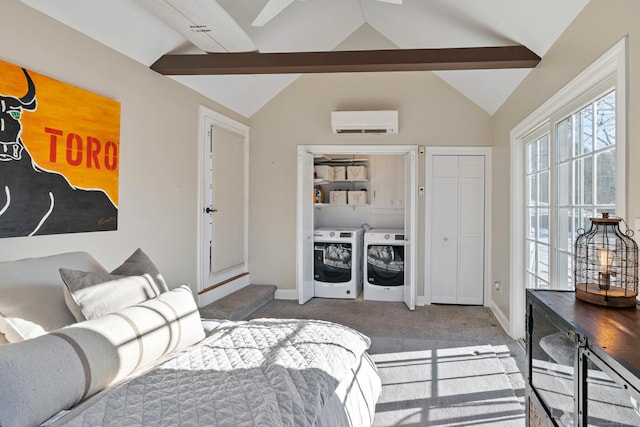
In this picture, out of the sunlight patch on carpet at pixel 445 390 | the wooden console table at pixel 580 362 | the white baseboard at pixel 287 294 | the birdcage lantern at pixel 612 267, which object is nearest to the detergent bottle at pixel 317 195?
the white baseboard at pixel 287 294

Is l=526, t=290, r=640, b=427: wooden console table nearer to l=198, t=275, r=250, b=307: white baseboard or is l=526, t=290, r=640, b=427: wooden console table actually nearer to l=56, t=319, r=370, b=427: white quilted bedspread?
l=56, t=319, r=370, b=427: white quilted bedspread

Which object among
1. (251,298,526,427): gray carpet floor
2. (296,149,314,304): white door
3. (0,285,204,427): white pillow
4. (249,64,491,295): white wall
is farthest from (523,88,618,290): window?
(296,149,314,304): white door

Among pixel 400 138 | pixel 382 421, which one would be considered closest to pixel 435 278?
pixel 400 138

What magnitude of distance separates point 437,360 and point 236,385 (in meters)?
2.09

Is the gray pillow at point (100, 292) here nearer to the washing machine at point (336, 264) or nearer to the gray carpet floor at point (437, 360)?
the gray carpet floor at point (437, 360)

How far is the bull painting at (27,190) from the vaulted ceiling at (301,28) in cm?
64

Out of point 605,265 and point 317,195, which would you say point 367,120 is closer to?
point 317,195

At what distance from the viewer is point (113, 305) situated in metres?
1.58

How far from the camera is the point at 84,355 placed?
1244 mm

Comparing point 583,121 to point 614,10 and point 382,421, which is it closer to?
point 614,10

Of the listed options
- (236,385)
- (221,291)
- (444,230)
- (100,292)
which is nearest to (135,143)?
(100,292)

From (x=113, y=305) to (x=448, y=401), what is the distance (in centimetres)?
198

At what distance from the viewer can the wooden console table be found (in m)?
0.93

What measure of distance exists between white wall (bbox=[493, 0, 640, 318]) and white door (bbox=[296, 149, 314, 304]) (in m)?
2.18
